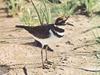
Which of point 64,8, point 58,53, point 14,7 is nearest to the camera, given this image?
point 58,53

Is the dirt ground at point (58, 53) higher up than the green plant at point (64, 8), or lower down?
lower down

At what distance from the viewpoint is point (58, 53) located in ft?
13.8

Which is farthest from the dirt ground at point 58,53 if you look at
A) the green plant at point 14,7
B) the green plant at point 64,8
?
the green plant at point 14,7

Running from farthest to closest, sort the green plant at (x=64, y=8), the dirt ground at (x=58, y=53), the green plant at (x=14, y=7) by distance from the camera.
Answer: the green plant at (x=14, y=7), the green plant at (x=64, y=8), the dirt ground at (x=58, y=53)

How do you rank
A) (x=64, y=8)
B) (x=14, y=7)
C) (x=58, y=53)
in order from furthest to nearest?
1. (x=14, y=7)
2. (x=64, y=8)
3. (x=58, y=53)

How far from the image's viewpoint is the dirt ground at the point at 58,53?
3.85 meters

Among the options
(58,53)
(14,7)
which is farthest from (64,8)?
(58,53)

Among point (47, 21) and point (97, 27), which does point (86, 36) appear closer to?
point (97, 27)

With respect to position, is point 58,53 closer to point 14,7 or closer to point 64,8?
point 64,8

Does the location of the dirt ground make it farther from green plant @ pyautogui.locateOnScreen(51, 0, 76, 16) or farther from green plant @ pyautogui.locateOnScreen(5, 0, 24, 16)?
green plant @ pyautogui.locateOnScreen(5, 0, 24, 16)

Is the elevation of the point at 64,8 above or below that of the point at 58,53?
above

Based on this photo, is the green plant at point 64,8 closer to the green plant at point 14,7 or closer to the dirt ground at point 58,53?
the dirt ground at point 58,53

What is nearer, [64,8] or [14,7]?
[64,8]

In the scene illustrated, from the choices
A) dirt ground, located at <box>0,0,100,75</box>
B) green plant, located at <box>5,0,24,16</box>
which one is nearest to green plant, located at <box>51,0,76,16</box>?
dirt ground, located at <box>0,0,100,75</box>
